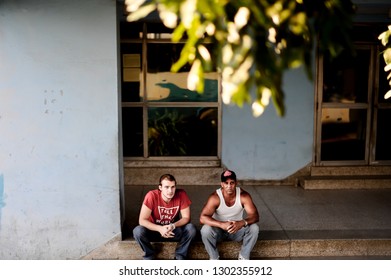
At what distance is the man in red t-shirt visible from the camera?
227 inches

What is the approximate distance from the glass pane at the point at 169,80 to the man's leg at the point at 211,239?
3.23 m

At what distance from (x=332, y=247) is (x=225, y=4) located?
452 cm

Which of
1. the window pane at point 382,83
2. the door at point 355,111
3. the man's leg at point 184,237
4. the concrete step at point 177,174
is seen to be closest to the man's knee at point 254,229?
the man's leg at point 184,237

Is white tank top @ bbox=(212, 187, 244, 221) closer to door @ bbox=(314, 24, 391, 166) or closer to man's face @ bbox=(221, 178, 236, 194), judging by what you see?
man's face @ bbox=(221, 178, 236, 194)

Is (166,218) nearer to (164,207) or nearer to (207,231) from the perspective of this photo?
(164,207)

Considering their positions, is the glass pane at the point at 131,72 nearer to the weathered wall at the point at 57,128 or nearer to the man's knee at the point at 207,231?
the weathered wall at the point at 57,128

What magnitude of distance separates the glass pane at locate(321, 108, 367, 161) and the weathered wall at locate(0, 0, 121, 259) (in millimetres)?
4328

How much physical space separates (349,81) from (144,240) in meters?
4.85

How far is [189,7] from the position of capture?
7.37ft

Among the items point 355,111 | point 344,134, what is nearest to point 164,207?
point 344,134

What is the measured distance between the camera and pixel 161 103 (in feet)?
28.2

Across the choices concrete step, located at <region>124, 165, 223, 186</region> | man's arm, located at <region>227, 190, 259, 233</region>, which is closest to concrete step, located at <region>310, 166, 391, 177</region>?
concrete step, located at <region>124, 165, 223, 186</region>

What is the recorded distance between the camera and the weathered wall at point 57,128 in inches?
226
